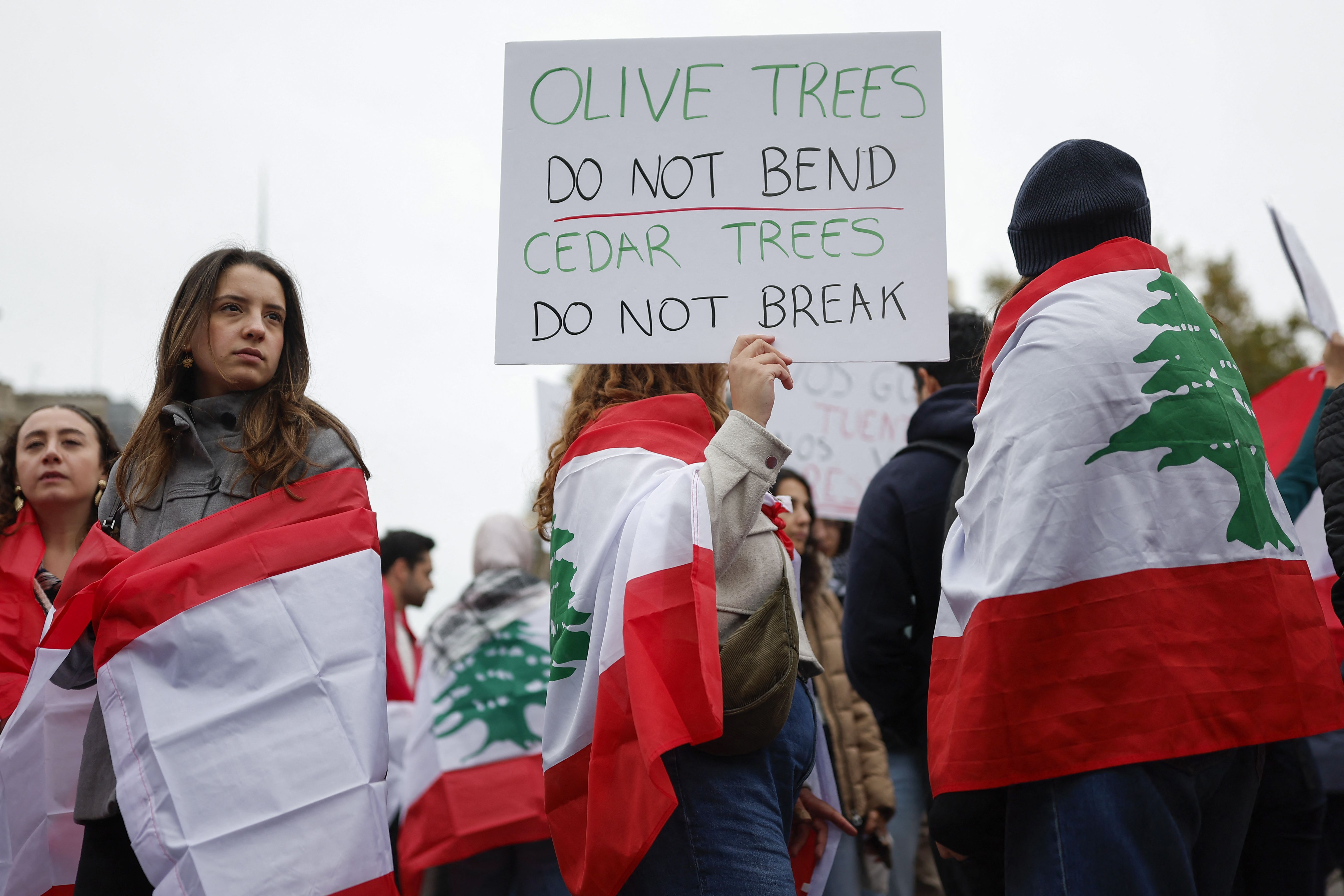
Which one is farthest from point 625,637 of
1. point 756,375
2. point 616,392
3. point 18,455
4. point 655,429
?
point 18,455

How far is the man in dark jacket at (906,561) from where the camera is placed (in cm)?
343

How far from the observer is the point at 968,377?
3723 mm

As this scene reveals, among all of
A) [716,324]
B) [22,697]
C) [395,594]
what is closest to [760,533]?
[716,324]

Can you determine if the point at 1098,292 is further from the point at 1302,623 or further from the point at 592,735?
the point at 592,735

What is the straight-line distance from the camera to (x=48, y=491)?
3715mm

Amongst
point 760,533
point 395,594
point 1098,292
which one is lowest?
point 395,594

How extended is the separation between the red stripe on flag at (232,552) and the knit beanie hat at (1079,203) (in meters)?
1.73

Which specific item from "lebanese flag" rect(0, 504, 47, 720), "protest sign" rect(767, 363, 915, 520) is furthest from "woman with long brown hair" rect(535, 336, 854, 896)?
"protest sign" rect(767, 363, 915, 520)

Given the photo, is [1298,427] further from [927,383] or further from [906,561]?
[906,561]

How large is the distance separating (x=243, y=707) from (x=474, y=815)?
1932mm

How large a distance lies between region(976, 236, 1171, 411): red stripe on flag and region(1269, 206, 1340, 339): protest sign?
2205 mm

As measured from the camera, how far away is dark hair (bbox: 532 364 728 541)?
2889 millimetres

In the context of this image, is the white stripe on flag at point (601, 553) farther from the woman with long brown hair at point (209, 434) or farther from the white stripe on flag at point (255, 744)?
the woman with long brown hair at point (209, 434)

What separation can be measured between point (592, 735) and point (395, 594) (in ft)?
17.7
